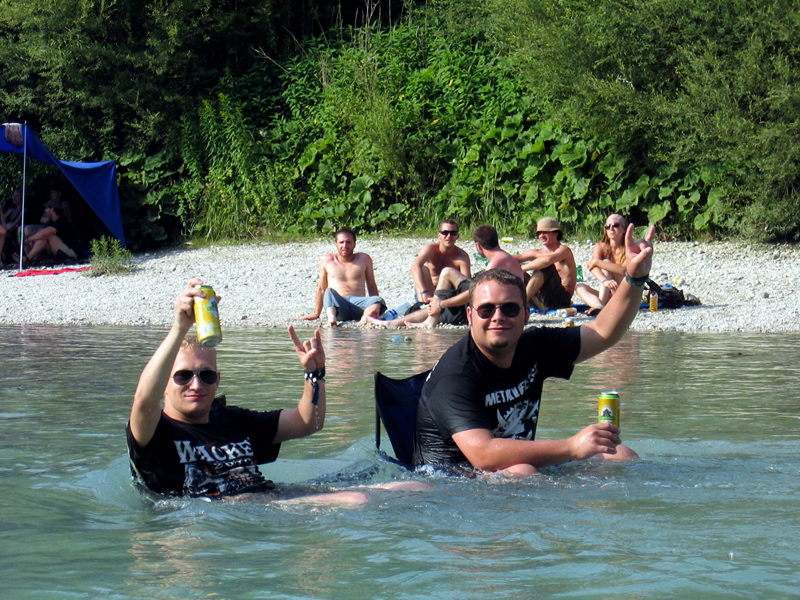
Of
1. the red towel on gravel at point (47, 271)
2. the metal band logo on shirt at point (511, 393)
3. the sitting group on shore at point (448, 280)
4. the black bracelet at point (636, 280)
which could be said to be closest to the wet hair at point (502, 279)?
the metal band logo on shirt at point (511, 393)

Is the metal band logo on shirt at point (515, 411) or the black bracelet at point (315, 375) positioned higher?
the black bracelet at point (315, 375)

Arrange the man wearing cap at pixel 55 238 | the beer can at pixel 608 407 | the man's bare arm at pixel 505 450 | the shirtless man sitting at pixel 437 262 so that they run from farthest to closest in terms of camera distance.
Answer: the man wearing cap at pixel 55 238 → the shirtless man sitting at pixel 437 262 → the beer can at pixel 608 407 → the man's bare arm at pixel 505 450

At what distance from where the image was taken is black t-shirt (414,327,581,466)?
4.87 meters

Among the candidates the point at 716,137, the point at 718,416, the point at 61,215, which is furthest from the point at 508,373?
the point at 61,215

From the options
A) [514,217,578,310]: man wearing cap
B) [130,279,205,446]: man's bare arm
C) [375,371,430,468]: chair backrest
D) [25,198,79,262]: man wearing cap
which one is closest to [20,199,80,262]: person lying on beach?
[25,198,79,262]: man wearing cap

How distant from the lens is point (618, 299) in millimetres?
5148

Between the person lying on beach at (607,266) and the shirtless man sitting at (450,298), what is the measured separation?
4.23 ft

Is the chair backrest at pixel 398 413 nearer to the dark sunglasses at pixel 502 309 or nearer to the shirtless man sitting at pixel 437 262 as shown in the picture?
the dark sunglasses at pixel 502 309

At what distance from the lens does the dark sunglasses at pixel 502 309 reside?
4836mm

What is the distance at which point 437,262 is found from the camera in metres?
13.5

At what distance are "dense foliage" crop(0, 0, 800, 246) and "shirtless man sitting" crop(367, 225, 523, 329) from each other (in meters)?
5.27

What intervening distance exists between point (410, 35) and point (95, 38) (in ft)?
21.8

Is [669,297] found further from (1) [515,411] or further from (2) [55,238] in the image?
(2) [55,238]

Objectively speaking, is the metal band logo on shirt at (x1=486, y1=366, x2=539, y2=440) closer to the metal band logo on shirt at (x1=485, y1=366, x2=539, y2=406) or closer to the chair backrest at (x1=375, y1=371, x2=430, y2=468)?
the metal band logo on shirt at (x1=485, y1=366, x2=539, y2=406)
